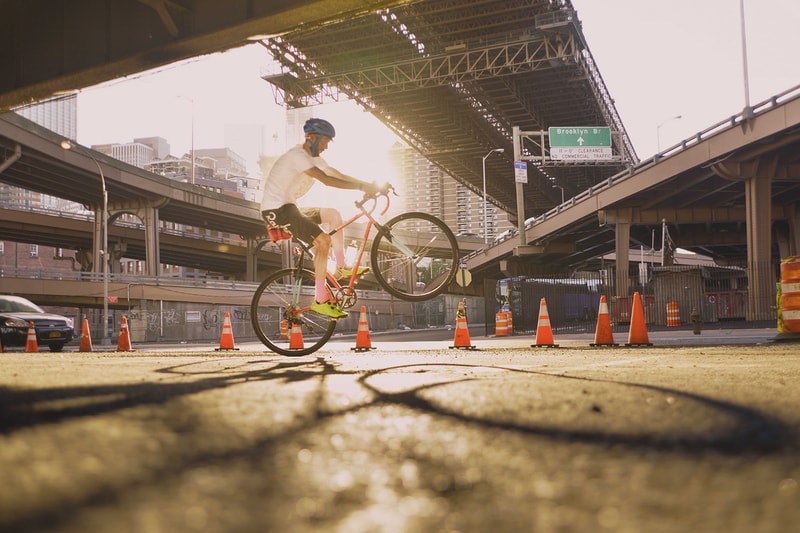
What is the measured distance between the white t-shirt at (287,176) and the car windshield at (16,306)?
656 inches

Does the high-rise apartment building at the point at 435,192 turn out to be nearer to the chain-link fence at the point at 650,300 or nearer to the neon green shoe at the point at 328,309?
the chain-link fence at the point at 650,300

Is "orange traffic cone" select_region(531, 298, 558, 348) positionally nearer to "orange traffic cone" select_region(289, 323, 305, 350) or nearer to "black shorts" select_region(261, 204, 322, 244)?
"orange traffic cone" select_region(289, 323, 305, 350)

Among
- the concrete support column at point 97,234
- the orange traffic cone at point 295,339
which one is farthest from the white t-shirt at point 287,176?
the concrete support column at point 97,234

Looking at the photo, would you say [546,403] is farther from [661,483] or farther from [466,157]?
[466,157]

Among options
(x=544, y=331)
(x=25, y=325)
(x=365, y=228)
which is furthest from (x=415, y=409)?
(x=25, y=325)

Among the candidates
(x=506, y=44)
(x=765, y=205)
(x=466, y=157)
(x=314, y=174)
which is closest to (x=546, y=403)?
(x=314, y=174)

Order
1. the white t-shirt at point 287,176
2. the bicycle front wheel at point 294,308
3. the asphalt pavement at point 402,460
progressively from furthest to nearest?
1. the bicycle front wheel at point 294,308
2. the white t-shirt at point 287,176
3. the asphalt pavement at point 402,460

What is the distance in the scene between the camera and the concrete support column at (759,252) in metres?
26.3

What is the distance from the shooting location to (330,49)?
43.4m

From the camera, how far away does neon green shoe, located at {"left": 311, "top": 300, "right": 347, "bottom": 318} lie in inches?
279

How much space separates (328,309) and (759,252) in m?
27.2

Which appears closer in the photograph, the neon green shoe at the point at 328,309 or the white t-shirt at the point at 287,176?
the white t-shirt at the point at 287,176

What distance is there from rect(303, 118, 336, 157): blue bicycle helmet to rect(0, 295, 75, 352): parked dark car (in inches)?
617

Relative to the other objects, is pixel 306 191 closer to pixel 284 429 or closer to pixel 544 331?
pixel 284 429
